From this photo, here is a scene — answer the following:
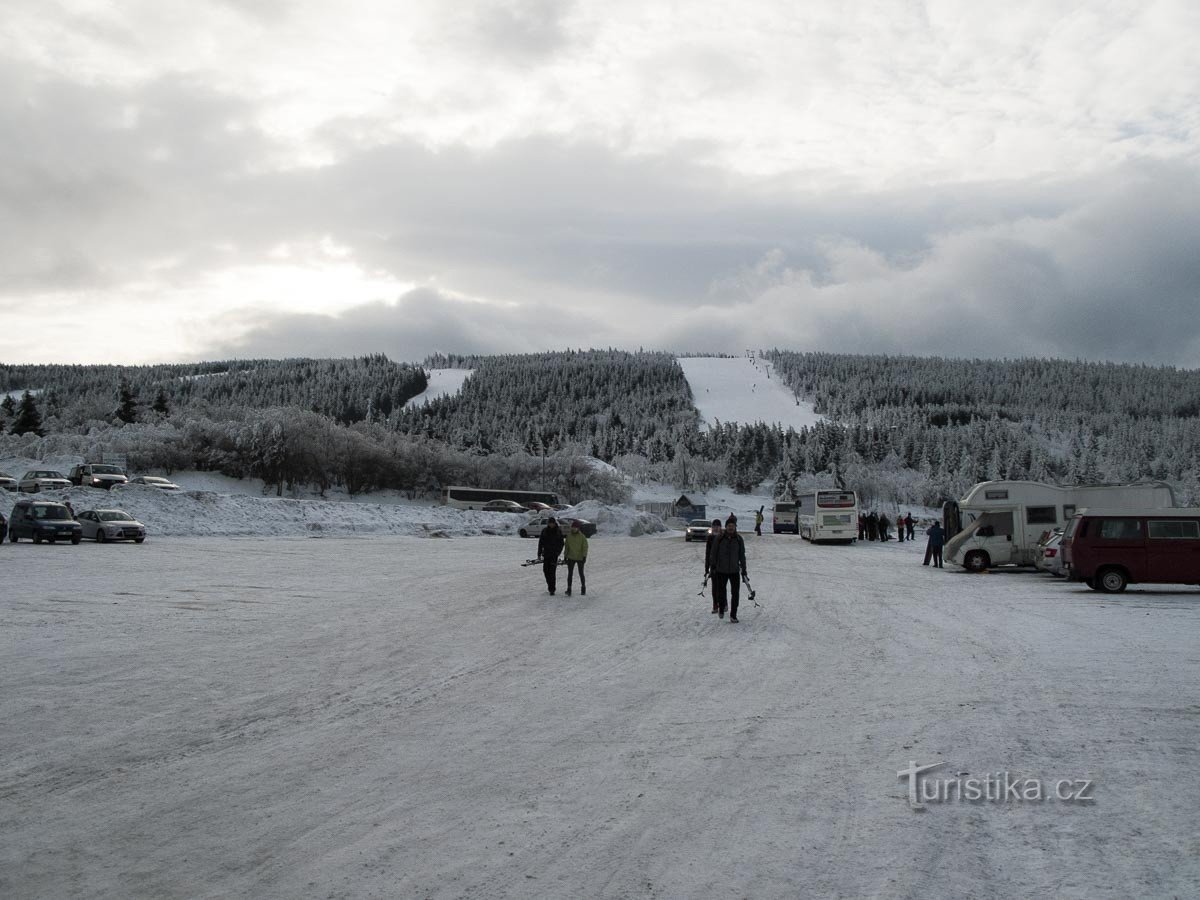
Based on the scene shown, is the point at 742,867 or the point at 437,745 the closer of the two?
the point at 742,867

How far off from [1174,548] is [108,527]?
37.9 metres

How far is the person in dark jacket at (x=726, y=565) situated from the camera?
1578 centimetres

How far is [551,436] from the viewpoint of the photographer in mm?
194125

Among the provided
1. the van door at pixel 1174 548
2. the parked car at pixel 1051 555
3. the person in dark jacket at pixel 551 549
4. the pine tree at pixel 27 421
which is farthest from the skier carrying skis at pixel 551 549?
the pine tree at pixel 27 421

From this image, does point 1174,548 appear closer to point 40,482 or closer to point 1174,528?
point 1174,528

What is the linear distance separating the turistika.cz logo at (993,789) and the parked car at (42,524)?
36994 mm

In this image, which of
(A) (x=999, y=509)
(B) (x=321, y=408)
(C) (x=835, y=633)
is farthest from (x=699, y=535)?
(B) (x=321, y=408)

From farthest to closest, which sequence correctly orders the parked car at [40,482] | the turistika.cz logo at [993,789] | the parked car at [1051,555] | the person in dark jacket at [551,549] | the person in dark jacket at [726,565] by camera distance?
the parked car at [40,482] < the parked car at [1051,555] < the person in dark jacket at [551,549] < the person in dark jacket at [726,565] < the turistika.cz logo at [993,789]

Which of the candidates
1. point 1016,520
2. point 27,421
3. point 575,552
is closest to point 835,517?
point 1016,520

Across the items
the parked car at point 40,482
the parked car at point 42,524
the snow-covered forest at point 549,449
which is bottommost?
the parked car at point 42,524

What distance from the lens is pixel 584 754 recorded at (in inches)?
292

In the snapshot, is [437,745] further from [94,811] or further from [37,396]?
[37,396]

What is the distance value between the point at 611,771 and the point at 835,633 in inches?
329

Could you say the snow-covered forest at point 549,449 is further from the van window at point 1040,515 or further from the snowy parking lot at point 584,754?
the snowy parking lot at point 584,754
